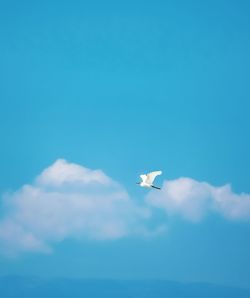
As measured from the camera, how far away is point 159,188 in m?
18.3

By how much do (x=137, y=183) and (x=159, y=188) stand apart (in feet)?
2.24

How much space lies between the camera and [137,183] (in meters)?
18.6
